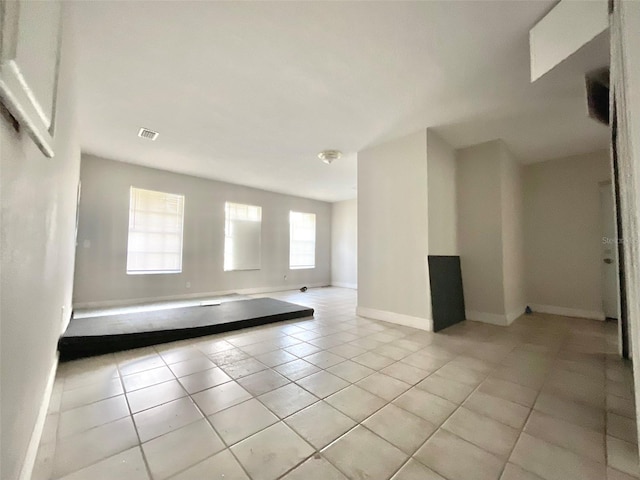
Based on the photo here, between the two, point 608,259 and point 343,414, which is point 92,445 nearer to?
point 343,414

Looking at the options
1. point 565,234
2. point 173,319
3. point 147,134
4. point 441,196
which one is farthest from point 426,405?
point 565,234

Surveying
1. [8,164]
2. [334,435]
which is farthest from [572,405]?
[8,164]

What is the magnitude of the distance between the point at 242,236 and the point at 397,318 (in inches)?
174

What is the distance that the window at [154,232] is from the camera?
5070mm

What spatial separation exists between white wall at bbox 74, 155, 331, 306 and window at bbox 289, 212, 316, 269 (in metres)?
0.16

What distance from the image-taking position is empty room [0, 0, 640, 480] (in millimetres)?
1197

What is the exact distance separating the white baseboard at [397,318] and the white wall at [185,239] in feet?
11.9

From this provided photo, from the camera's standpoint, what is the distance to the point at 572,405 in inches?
67.7

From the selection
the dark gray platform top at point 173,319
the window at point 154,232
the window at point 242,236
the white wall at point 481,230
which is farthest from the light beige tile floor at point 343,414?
the window at point 242,236

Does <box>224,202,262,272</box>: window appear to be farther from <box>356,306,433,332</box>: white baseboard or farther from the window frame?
<box>356,306,433,332</box>: white baseboard

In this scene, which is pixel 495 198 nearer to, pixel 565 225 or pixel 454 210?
pixel 454 210

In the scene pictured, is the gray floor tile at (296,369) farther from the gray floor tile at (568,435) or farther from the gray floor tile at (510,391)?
the gray floor tile at (568,435)

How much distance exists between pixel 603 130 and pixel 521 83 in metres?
2.15

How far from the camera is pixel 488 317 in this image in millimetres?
3875
